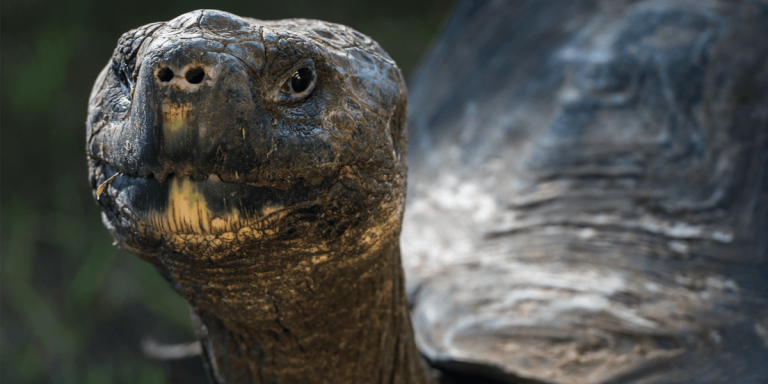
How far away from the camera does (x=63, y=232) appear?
11.8ft

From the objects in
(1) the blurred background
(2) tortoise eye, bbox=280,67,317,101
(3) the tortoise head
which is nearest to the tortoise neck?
Answer: (3) the tortoise head

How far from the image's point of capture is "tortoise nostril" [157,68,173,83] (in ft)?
1.79

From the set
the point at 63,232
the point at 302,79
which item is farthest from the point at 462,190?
the point at 63,232

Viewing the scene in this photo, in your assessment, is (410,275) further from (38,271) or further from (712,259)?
(38,271)

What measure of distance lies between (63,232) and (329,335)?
3.36 metres

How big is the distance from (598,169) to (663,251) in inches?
10.6

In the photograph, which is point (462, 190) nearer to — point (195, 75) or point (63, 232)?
point (195, 75)

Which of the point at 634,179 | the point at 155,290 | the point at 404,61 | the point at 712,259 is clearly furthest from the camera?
the point at 404,61

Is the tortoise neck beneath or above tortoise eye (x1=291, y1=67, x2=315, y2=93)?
beneath

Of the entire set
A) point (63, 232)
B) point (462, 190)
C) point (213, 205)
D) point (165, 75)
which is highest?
point (165, 75)

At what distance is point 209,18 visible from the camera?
1.91 feet

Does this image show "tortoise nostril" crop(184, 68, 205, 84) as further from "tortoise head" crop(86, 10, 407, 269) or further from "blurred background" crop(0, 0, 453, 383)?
"blurred background" crop(0, 0, 453, 383)

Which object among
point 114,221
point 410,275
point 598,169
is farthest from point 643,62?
point 114,221

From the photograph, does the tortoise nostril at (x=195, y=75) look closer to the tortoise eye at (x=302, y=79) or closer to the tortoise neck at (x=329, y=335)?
the tortoise eye at (x=302, y=79)
